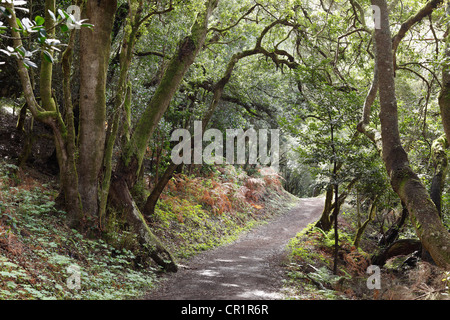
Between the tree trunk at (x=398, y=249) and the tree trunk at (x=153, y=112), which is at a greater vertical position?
the tree trunk at (x=153, y=112)

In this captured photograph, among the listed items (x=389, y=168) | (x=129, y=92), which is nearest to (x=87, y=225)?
(x=129, y=92)

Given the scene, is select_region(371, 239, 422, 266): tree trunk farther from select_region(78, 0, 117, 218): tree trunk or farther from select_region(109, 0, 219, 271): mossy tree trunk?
select_region(78, 0, 117, 218): tree trunk

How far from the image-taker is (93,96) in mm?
6918

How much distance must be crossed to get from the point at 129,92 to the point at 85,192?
280 cm

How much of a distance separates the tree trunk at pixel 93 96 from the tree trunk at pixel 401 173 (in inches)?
206

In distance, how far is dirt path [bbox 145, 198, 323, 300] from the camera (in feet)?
19.4

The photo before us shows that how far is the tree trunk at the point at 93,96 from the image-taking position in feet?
22.2

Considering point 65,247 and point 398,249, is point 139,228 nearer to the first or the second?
point 65,247

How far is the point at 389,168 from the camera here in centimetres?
563

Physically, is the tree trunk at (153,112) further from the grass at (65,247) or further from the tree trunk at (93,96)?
the grass at (65,247)

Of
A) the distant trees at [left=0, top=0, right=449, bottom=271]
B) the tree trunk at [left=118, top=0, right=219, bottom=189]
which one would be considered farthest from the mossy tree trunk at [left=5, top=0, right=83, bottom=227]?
the tree trunk at [left=118, top=0, right=219, bottom=189]

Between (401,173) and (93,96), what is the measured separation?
5875mm

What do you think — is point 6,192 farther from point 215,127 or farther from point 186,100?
point 215,127

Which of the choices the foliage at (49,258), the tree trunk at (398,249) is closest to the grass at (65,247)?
the foliage at (49,258)
